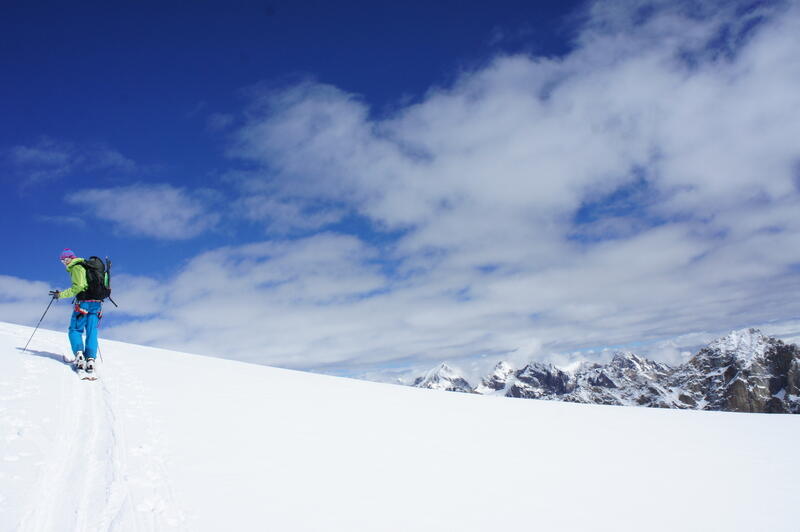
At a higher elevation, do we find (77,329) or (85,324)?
(85,324)

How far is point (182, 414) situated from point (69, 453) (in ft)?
7.51

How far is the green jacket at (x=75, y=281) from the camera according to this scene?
11367mm

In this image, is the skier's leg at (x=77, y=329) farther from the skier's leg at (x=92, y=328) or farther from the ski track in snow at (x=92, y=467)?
the ski track in snow at (x=92, y=467)

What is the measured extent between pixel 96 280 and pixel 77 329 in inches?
54.9

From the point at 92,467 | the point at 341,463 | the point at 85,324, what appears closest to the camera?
the point at 92,467

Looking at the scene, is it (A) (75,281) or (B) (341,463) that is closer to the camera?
(B) (341,463)

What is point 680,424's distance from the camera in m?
11.4

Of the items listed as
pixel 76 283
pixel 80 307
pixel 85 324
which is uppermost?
pixel 76 283

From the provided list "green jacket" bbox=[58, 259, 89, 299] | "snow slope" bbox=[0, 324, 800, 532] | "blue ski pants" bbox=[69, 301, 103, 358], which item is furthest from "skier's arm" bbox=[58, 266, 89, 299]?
"snow slope" bbox=[0, 324, 800, 532]

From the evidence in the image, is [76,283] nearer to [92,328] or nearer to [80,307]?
[80,307]

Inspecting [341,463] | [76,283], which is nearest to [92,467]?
[341,463]

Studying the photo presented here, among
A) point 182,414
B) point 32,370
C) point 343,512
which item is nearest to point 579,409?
point 343,512

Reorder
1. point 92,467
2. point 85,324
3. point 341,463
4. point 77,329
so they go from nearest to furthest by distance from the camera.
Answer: point 92,467, point 341,463, point 77,329, point 85,324

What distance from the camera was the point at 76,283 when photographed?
11508 millimetres
